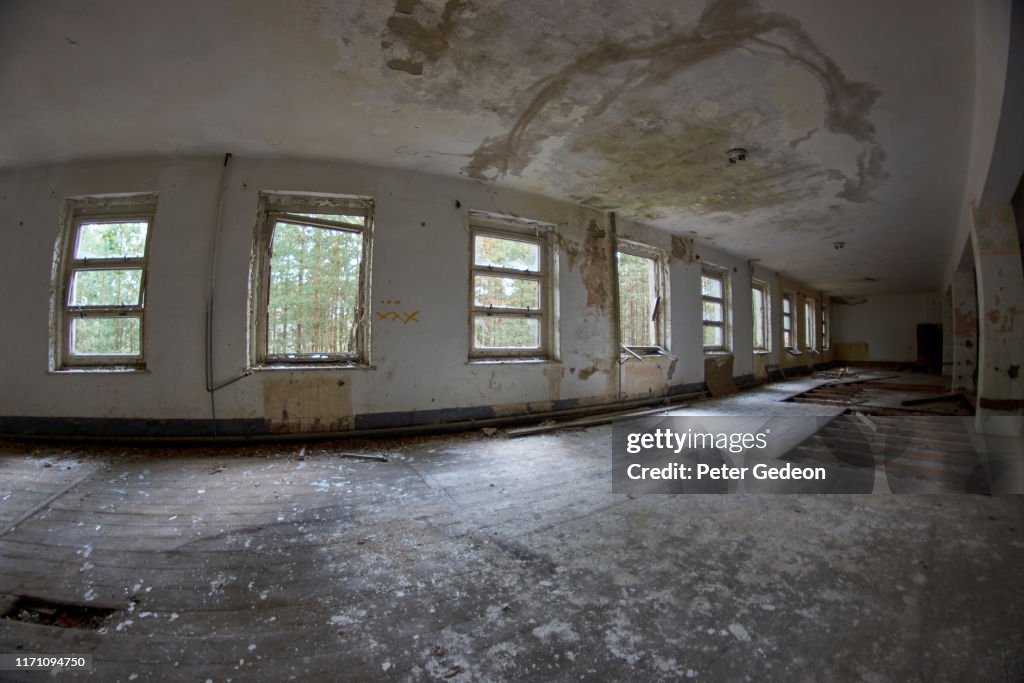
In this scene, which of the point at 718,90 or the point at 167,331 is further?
the point at 167,331

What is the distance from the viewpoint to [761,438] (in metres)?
3.68

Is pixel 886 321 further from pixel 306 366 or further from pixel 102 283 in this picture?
pixel 102 283

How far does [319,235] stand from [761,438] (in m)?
4.78

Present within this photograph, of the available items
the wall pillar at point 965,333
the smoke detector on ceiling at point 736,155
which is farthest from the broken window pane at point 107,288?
the wall pillar at point 965,333

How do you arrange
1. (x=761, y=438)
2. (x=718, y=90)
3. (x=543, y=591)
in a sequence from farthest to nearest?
(x=761, y=438)
(x=718, y=90)
(x=543, y=591)

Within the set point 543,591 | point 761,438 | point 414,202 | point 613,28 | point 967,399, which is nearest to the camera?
point 543,591

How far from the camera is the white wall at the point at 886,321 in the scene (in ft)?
39.3

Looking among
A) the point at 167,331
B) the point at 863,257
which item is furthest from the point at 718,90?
the point at 863,257

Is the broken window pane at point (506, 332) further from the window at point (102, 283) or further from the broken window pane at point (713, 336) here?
the broken window pane at point (713, 336)

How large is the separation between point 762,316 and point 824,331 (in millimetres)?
5655

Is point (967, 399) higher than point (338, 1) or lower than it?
lower

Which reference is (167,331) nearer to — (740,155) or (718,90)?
(718,90)

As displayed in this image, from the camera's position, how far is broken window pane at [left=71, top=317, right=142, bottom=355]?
370 centimetres

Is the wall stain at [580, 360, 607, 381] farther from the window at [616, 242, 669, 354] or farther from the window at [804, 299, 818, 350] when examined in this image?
the window at [804, 299, 818, 350]
